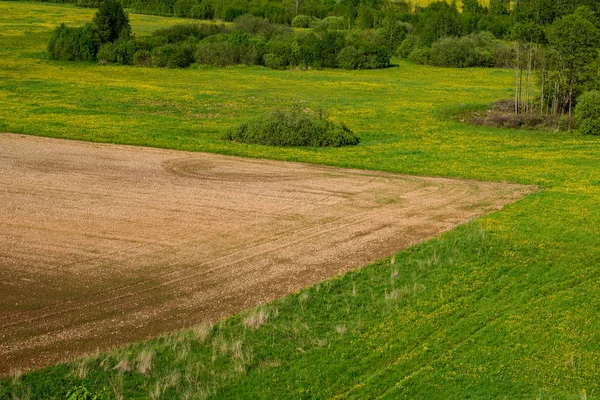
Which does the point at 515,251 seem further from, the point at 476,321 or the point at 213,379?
the point at 213,379

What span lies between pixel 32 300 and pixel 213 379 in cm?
551

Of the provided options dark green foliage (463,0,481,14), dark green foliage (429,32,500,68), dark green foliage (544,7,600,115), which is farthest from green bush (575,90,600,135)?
dark green foliage (463,0,481,14)

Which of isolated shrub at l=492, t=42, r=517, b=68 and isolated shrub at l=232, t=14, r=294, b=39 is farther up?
isolated shrub at l=232, t=14, r=294, b=39

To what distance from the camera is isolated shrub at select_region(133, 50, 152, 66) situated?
76.9 metres

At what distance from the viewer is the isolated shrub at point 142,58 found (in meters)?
76.9

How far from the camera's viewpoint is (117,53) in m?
76.6

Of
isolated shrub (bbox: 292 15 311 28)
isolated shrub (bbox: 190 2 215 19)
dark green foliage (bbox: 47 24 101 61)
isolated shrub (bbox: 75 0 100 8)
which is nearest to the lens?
dark green foliage (bbox: 47 24 101 61)

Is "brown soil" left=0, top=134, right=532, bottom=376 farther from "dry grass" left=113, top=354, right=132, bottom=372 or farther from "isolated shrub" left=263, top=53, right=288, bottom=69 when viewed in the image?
"isolated shrub" left=263, top=53, right=288, bottom=69

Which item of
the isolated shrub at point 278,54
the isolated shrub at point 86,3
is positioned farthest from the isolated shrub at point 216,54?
the isolated shrub at point 86,3

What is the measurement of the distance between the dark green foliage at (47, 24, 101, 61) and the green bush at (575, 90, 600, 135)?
162 feet

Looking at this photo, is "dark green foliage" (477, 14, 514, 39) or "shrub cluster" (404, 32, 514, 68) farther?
"dark green foliage" (477, 14, 514, 39)

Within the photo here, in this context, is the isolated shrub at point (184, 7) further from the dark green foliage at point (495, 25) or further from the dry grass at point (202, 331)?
the dry grass at point (202, 331)

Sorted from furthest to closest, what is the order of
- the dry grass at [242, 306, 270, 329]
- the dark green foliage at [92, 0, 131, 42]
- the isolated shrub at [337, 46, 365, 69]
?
the isolated shrub at [337, 46, 365, 69]
the dark green foliage at [92, 0, 131, 42]
the dry grass at [242, 306, 270, 329]

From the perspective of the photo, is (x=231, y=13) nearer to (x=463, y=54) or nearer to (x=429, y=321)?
(x=463, y=54)
